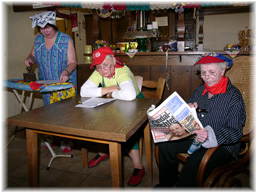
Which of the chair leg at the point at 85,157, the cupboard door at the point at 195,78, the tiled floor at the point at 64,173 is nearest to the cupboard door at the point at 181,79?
the cupboard door at the point at 195,78

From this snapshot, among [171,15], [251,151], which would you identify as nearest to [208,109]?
[251,151]

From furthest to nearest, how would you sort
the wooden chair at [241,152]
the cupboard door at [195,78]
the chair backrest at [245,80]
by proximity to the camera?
1. the cupboard door at [195,78]
2. the chair backrest at [245,80]
3. the wooden chair at [241,152]

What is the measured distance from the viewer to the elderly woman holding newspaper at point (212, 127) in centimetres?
135

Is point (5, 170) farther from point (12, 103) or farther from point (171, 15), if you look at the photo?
point (171, 15)

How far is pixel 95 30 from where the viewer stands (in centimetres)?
346

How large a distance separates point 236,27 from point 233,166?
5771mm

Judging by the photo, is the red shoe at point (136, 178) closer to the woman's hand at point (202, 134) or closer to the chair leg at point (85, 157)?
the chair leg at point (85, 157)

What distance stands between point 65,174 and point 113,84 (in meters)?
1.05

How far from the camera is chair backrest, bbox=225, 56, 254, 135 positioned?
61.4 inches

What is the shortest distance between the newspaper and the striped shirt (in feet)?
0.76

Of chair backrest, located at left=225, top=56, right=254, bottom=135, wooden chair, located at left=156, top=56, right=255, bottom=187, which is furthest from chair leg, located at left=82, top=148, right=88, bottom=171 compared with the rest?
chair backrest, located at left=225, top=56, right=254, bottom=135

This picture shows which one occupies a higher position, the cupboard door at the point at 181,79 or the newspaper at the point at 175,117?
→ the cupboard door at the point at 181,79

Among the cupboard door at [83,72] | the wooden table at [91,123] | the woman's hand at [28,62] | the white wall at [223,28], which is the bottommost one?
the wooden table at [91,123]

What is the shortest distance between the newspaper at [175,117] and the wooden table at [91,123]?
130mm
